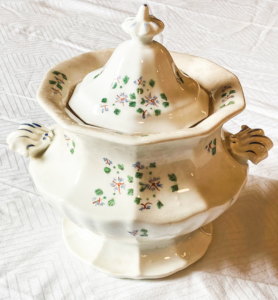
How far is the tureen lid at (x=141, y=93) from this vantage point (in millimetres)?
516

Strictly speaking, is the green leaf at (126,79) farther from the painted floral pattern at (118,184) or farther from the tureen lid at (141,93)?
the painted floral pattern at (118,184)

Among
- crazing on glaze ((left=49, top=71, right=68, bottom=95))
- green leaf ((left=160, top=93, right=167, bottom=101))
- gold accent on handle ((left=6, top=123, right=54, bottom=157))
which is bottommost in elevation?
gold accent on handle ((left=6, top=123, right=54, bottom=157))

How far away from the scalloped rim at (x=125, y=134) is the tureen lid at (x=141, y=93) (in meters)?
0.03

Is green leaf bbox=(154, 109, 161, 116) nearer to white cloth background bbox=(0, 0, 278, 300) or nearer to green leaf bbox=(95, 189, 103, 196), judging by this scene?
green leaf bbox=(95, 189, 103, 196)

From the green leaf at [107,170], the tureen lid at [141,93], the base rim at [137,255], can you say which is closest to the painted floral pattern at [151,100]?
the tureen lid at [141,93]

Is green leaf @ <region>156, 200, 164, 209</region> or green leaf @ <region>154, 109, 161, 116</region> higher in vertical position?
green leaf @ <region>154, 109, 161, 116</region>

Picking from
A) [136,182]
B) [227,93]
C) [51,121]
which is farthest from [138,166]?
[51,121]

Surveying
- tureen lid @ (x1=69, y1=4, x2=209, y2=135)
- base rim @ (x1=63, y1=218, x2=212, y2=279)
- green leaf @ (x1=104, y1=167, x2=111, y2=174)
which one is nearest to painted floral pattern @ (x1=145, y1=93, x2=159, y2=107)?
tureen lid @ (x1=69, y1=4, x2=209, y2=135)

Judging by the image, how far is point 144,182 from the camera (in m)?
0.53

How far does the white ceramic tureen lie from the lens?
51 cm

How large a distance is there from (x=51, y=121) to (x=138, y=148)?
0.60 meters

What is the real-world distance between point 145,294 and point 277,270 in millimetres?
232

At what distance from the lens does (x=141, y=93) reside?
525 millimetres

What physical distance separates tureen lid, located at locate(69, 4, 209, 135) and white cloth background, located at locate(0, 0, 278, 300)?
275 millimetres
